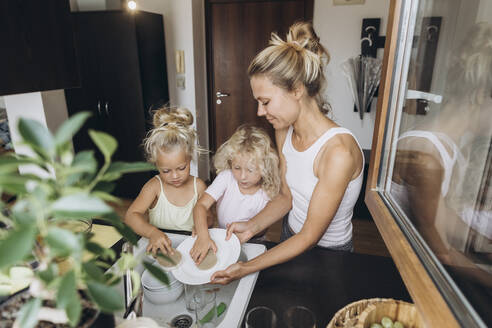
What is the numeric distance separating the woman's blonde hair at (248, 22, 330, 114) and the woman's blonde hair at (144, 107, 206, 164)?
1.53ft

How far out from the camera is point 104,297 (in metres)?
0.31

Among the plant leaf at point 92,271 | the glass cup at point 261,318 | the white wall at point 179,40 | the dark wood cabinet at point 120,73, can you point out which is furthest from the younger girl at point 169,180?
the white wall at point 179,40

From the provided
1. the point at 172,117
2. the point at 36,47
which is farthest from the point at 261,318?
the point at 36,47

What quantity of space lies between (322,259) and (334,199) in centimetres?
21

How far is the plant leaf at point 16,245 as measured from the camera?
0.85 ft

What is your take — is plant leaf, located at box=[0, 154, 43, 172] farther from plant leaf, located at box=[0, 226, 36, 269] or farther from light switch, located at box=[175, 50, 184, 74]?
light switch, located at box=[175, 50, 184, 74]

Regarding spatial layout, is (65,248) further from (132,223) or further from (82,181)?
(132,223)

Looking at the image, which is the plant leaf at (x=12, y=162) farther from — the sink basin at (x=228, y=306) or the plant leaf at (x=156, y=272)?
the sink basin at (x=228, y=306)

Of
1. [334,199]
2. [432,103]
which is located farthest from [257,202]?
[432,103]

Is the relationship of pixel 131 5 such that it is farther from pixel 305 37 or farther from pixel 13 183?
pixel 13 183

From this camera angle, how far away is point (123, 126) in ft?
10.4

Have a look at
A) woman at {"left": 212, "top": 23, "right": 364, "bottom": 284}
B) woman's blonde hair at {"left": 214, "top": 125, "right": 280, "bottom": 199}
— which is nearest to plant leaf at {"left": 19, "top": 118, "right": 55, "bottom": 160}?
woman at {"left": 212, "top": 23, "right": 364, "bottom": 284}

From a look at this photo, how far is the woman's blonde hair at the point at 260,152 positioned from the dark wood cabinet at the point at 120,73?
1.50 m

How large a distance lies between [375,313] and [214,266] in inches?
20.8
